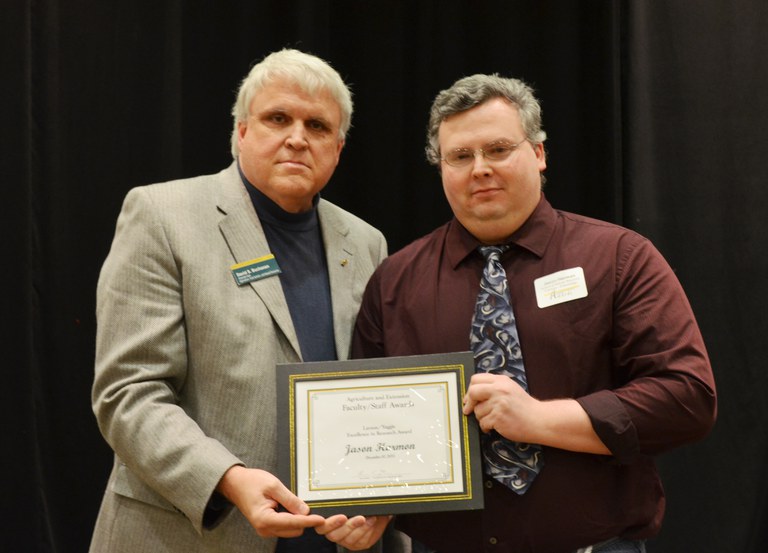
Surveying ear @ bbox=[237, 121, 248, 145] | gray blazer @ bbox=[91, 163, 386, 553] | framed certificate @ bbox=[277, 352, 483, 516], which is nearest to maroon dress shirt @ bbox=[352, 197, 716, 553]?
framed certificate @ bbox=[277, 352, 483, 516]

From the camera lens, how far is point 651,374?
1.96 m

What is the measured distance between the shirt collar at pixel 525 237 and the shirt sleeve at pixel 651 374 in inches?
8.3

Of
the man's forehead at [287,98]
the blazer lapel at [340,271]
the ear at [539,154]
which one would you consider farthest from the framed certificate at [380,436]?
the man's forehead at [287,98]

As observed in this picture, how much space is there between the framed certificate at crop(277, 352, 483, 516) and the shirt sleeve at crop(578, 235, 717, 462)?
0.31m

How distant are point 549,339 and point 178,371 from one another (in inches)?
37.2

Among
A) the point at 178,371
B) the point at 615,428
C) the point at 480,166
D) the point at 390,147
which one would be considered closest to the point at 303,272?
the point at 178,371

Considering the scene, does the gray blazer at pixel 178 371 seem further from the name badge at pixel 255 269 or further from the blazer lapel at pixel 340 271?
the blazer lapel at pixel 340 271

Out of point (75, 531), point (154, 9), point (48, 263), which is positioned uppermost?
point (154, 9)

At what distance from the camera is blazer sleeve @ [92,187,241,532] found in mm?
1997

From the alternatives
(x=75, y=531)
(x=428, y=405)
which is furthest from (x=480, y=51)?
(x=75, y=531)

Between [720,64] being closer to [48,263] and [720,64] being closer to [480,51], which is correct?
[480,51]

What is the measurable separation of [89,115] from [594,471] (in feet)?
7.78

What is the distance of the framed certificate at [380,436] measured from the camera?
193cm

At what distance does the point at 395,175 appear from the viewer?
3686 mm
